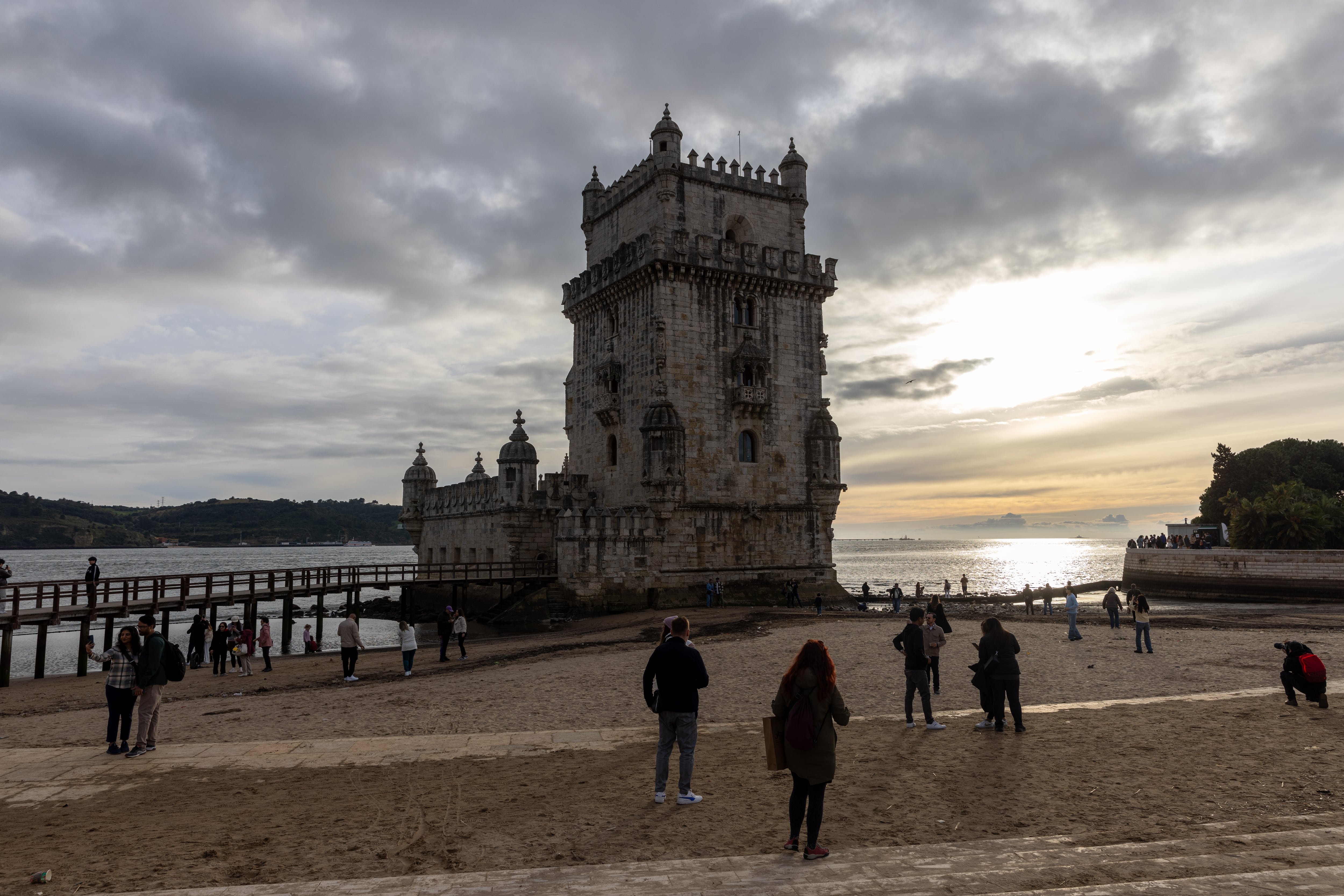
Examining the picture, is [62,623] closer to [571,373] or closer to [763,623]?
[571,373]

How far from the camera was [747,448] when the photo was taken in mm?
36281

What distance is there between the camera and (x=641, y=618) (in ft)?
102

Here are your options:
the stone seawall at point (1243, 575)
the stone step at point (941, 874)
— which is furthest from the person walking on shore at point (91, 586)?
the stone seawall at point (1243, 575)

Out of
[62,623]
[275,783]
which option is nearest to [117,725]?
[275,783]

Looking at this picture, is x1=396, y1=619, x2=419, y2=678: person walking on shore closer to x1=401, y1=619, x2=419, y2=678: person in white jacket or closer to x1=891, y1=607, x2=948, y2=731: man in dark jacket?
x1=401, y1=619, x2=419, y2=678: person in white jacket

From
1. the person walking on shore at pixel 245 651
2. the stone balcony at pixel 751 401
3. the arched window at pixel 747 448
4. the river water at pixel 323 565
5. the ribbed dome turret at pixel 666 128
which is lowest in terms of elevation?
the river water at pixel 323 565

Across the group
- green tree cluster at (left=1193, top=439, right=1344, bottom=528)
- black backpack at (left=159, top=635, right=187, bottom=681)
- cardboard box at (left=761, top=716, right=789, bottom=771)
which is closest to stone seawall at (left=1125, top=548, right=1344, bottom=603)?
green tree cluster at (left=1193, top=439, right=1344, bottom=528)

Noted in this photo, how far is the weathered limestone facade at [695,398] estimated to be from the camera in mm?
33844

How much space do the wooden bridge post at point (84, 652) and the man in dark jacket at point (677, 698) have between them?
75.0 ft

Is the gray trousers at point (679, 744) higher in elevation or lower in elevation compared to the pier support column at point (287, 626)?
higher

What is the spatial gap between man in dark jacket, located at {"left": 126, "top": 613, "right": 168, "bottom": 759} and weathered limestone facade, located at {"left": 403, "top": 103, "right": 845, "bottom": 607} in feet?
74.7

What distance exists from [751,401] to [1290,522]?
40.5 m

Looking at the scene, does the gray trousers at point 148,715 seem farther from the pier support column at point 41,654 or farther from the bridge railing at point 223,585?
the pier support column at point 41,654

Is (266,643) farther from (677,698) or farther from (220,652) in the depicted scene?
(677,698)
